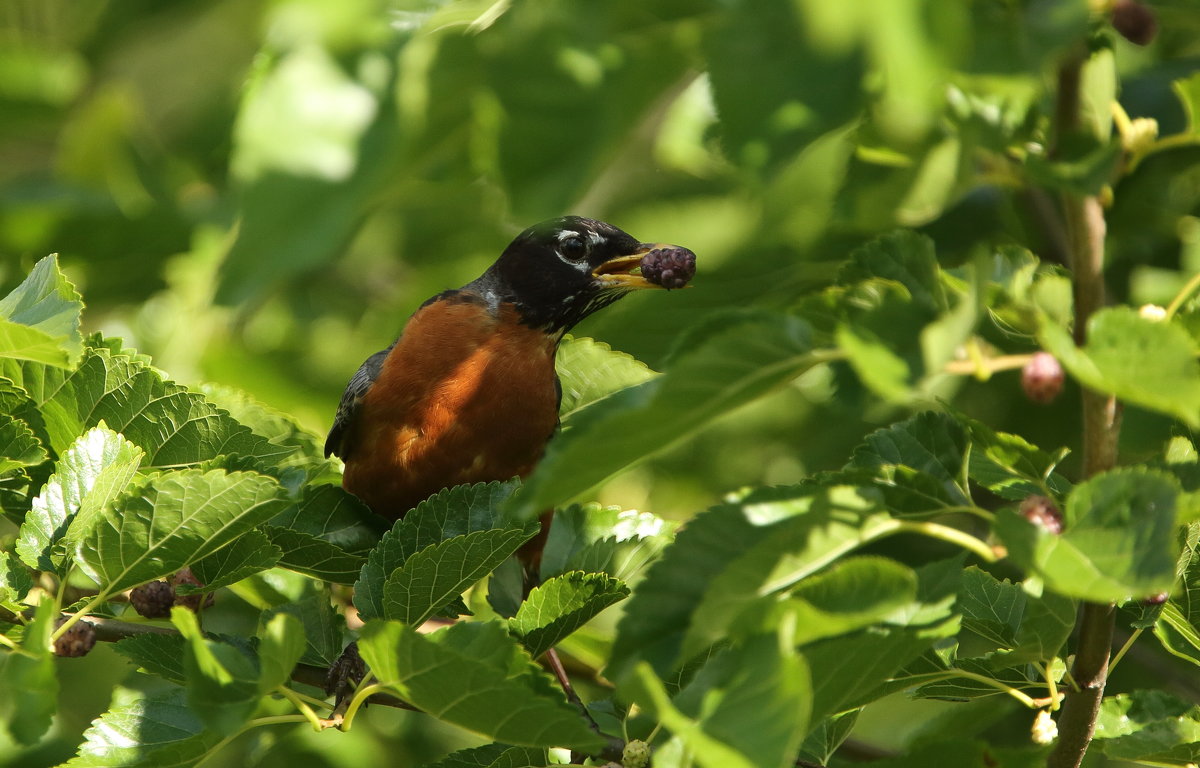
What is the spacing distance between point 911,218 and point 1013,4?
25.7 inches

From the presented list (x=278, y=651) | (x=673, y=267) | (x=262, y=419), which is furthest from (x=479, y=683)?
(x=673, y=267)

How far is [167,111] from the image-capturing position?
24.2 ft

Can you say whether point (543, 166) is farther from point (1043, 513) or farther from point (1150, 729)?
point (1150, 729)

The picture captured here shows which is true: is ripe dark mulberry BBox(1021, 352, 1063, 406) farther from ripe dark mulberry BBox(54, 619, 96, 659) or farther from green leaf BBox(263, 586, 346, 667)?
ripe dark mulberry BBox(54, 619, 96, 659)

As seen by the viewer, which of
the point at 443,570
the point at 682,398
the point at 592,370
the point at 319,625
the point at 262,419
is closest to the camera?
the point at 682,398

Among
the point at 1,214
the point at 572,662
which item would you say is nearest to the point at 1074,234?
the point at 572,662

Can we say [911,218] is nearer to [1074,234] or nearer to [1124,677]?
[1074,234]

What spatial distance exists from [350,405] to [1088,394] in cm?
253

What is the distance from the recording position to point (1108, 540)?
67.0 inches

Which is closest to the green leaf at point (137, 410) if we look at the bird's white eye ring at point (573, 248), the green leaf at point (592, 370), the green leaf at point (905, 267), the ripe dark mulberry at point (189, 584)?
the ripe dark mulberry at point (189, 584)

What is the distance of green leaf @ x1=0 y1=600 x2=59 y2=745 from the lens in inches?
79.0

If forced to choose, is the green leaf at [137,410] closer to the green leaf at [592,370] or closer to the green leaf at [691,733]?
the green leaf at [592,370]

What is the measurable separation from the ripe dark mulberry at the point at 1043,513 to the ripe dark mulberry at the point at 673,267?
1.67 m

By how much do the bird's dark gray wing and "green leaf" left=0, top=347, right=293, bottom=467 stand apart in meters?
1.18
